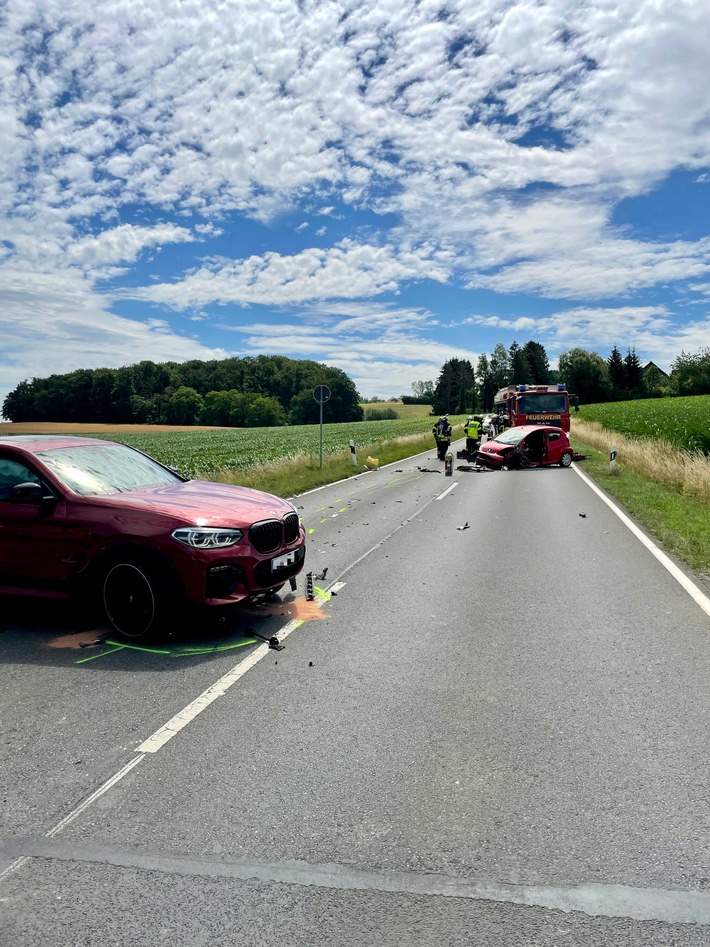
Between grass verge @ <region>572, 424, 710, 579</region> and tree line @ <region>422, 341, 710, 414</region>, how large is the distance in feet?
218

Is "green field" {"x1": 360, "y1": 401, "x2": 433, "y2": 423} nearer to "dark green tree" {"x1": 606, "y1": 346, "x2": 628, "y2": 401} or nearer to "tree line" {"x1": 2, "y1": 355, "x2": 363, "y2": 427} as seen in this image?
"tree line" {"x1": 2, "y1": 355, "x2": 363, "y2": 427}

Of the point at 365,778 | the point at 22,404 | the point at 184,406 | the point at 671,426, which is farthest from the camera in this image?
the point at 184,406

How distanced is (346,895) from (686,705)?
274cm

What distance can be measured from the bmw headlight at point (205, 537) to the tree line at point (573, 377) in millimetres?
83091

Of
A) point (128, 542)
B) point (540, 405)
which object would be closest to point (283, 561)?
point (128, 542)

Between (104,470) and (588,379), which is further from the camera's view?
(588,379)

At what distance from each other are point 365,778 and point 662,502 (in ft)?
39.5

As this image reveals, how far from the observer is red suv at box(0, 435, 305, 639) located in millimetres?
5375

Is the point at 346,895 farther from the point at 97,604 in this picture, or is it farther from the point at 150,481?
the point at 150,481

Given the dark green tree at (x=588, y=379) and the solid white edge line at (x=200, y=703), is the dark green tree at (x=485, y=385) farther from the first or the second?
the solid white edge line at (x=200, y=703)

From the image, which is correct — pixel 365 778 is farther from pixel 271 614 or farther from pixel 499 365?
pixel 499 365

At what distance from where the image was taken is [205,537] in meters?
5.45

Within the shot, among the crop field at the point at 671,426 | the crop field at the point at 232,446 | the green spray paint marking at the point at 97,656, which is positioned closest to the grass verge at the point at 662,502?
the crop field at the point at 671,426

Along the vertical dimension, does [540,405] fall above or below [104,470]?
above
